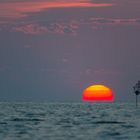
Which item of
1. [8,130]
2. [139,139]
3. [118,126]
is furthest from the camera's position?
[118,126]

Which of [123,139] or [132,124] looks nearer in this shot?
[123,139]

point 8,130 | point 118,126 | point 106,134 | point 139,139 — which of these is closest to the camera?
point 139,139

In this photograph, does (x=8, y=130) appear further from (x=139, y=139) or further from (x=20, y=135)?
(x=139, y=139)

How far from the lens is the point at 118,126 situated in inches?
3885

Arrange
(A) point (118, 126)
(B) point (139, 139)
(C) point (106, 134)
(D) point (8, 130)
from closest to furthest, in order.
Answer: (B) point (139, 139), (C) point (106, 134), (D) point (8, 130), (A) point (118, 126)

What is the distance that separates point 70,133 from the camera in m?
84.3

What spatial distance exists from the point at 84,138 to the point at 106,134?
6.66m

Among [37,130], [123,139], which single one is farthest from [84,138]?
[37,130]

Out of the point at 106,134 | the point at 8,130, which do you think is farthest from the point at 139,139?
the point at 8,130

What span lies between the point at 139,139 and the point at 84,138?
6.35 m

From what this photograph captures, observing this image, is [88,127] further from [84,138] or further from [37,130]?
[84,138]

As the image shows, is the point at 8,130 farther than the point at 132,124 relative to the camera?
No

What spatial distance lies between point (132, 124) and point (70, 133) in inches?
812

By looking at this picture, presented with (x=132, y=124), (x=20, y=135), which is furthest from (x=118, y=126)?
(x=20, y=135)
